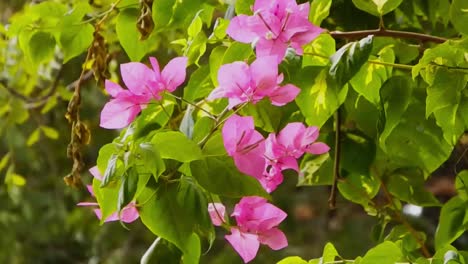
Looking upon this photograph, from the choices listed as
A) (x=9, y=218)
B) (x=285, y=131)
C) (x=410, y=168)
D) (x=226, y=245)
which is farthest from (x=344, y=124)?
(x=9, y=218)

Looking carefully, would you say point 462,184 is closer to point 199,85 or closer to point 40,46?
point 199,85

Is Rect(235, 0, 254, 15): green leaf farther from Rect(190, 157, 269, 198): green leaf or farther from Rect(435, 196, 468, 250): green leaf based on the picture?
Rect(435, 196, 468, 250): green leaf

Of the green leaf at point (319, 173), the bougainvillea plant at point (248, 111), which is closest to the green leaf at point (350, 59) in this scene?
the bougainvillea plant at point (248, 111)

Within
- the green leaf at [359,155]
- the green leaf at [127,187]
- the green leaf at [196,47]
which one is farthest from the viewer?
the green leaf at [359,155]

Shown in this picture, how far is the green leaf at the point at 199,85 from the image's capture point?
0.63 m

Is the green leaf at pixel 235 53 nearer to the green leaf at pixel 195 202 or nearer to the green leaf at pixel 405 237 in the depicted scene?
the green leaf at pixel 195 202

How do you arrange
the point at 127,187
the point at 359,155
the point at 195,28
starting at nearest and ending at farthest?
the point at 127,187 < the point at 195,28 < the point at 359,155

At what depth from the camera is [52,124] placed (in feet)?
7.82

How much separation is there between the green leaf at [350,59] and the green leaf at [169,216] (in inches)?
4.3

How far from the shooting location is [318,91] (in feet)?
1.91

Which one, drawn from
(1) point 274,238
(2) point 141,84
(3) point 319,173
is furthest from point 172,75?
(3) point 319,173

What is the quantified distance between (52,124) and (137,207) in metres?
1.87

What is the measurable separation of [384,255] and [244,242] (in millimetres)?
82

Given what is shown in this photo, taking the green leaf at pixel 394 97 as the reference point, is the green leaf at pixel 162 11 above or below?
above
